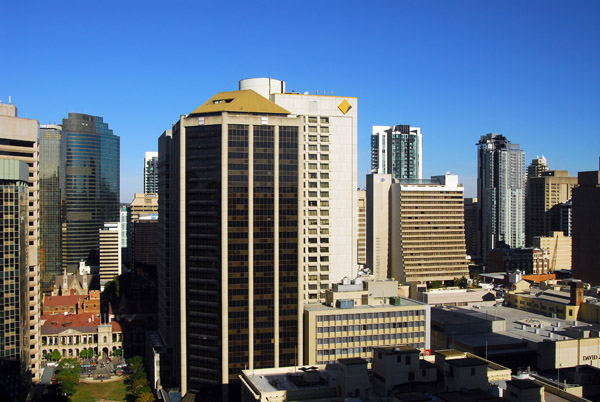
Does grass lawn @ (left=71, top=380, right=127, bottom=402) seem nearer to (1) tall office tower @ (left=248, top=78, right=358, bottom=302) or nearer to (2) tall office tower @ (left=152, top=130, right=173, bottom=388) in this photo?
(2) tall office tower @ (left=152, top=130, right=173, bottom=388)

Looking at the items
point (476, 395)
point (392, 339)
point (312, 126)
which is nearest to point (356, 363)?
point (476, 395)

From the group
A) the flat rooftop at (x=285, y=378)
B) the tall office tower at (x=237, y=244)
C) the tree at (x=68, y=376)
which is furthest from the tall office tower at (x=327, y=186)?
the tree at (x=68, y=376)

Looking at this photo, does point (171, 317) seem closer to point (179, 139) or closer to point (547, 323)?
point (179, 139)

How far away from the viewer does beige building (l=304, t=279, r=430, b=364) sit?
360 feet

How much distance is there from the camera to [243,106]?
380ft

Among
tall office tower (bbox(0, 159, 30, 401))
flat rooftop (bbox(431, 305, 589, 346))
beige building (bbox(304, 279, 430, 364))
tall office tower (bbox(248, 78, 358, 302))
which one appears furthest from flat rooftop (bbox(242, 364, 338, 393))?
flat rooftop (bbox(431, 305, 589, 346))

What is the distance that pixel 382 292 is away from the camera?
121875 mm

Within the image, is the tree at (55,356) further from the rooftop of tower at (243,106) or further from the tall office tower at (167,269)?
the rooftop of tower at (243,106)

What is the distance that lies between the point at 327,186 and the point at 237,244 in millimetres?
28342

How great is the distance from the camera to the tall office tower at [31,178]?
112m

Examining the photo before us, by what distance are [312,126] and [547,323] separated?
7798 centimetres

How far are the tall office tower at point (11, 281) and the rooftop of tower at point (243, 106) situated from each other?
118 ft

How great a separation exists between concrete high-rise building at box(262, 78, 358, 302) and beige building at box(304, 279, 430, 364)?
1349 cm

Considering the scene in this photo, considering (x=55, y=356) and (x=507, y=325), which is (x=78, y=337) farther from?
(x=507, y=325)
